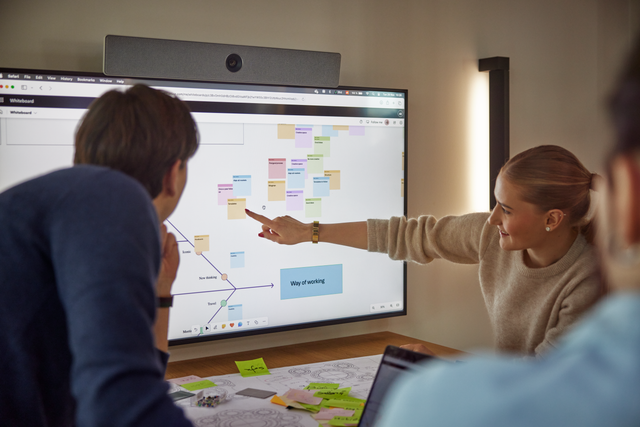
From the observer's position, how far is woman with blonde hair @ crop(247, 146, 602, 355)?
4.84ft

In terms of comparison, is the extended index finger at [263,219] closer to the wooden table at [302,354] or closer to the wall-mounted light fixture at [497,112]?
the wooden table at [302,354]

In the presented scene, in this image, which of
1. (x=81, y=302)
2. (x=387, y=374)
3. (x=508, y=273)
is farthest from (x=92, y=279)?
(x=508, y=273)

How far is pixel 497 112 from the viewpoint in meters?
2.41

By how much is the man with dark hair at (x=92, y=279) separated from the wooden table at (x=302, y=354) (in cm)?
97

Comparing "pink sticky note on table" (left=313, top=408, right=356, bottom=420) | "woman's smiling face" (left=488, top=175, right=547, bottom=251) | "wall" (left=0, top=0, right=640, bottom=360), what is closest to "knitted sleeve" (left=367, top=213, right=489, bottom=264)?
"woman's smiling face" (left=488, top=175, right=547, bottom=251)

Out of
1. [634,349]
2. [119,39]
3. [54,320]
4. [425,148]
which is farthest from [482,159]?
[634,349]

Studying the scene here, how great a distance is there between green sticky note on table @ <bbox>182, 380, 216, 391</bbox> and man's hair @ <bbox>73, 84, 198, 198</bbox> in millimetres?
899

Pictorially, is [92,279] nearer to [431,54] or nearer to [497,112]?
[431,54]

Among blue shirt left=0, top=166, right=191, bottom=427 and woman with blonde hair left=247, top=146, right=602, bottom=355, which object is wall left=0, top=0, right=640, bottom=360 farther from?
blue shirt left=0, top=166, right=191, bottom=427

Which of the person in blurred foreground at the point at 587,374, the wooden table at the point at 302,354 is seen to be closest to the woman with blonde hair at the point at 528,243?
the wooden table at the point at 302,354

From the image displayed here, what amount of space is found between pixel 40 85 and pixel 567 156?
1.52 meters

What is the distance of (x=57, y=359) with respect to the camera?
78 cm

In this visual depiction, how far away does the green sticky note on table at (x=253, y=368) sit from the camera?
5.72 ft

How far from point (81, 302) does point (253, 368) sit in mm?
1216
